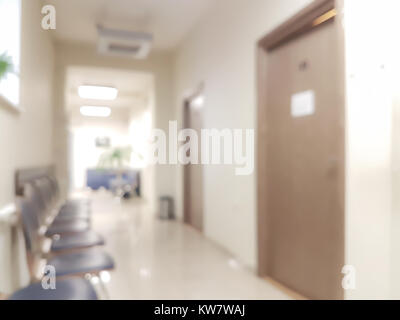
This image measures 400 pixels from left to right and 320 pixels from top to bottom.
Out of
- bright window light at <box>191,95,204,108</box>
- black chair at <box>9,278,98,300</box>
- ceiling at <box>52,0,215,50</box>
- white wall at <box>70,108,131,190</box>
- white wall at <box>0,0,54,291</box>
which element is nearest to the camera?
black chair at <box>9,278,98,300</box>

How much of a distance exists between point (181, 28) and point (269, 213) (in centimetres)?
337

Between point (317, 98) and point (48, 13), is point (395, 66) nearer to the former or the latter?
point (317, 98)

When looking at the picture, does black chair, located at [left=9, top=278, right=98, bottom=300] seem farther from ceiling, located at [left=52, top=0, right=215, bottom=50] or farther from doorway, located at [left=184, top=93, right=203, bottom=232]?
ceiling, located at [left=52, top=0, right=215, bottom=50]

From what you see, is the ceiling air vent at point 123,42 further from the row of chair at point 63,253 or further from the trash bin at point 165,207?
the trash bin at point 165,207

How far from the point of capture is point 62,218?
111 inches

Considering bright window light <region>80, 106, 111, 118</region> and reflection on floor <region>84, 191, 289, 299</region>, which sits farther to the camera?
bright window light <region>80, 106, 111, 118</region>

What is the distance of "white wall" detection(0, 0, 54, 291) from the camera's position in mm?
1868

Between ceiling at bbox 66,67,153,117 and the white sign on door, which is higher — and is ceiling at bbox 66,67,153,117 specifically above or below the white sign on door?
above

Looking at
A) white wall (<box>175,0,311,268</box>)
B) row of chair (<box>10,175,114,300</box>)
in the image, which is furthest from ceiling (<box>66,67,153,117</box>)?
row of chair (<box>10,175,114,300</box>)

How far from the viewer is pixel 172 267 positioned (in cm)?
282

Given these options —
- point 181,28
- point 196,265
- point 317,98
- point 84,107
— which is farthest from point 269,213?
point 181,28

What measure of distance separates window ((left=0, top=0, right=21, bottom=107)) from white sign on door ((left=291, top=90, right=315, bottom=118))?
212cm

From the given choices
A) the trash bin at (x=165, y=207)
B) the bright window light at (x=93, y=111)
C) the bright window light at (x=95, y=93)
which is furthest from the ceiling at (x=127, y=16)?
the trash bin at (x=165, y=207)

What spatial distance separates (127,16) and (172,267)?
11.4 feet
